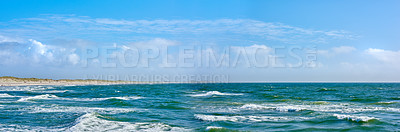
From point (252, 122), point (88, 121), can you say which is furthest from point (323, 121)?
point (88, 121)

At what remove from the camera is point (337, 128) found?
14.2 m

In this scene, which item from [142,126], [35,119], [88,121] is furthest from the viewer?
[35,119]

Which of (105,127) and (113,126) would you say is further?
(113,126)

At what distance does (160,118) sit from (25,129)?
6902 mm

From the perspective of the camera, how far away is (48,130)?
14.3m

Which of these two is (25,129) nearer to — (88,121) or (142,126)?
(88,121)

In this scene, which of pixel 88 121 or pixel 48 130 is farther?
pixel 88 121

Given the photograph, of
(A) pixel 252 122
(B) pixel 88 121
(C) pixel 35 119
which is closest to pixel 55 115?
(C) pixel 35 119

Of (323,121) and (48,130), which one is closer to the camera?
(48,130)

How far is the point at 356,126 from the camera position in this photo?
48.1ft

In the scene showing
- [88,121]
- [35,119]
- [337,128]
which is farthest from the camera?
[35,119]

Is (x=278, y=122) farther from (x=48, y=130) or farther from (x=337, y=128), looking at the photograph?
(x=48, y=130)

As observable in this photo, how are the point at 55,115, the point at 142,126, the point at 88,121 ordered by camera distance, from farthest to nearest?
the point at 55,115, the point at 88,121, the point at 142,126

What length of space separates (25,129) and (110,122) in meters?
3.88
